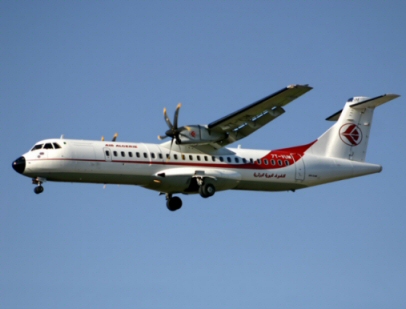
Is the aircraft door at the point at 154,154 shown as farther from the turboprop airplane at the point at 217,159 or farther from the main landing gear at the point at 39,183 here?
the main landing gear at the point at 39,183

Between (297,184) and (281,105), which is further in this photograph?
(297,184)

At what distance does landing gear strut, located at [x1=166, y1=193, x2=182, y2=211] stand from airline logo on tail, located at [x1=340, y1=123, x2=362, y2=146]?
7688 millimetres

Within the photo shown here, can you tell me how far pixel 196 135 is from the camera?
3209cm

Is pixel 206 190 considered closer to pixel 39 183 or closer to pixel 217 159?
pixel 217 159

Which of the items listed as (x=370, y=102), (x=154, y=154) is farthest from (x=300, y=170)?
(x=154, y=154)

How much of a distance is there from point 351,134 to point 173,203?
8.36m

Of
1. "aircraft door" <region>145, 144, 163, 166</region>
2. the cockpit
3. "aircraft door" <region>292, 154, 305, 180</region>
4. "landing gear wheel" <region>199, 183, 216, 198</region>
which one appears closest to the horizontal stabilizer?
"aircraft door" <region>292, 154, 305, 180</region>

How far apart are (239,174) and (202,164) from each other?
5.15 ft

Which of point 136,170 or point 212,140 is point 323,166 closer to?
point 212,140

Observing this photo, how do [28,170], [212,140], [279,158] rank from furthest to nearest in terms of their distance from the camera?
1. [279,158]
2. [212,140]
3. [28,170]

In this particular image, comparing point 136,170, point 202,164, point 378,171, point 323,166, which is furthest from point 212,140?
point 378,171

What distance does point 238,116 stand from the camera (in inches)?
1250

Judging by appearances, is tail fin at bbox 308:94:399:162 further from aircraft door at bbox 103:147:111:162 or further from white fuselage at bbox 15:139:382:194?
aircraft door at bbox 103:147:111:162

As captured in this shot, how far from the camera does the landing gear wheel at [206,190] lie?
3225 cm
